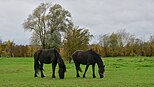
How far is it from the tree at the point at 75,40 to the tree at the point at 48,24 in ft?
59.7

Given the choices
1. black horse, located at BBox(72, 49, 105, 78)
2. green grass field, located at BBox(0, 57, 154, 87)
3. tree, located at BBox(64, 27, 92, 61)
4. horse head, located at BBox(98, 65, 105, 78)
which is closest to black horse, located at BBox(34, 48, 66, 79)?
green grass field, located at BBox(0, 57, 154, 87)

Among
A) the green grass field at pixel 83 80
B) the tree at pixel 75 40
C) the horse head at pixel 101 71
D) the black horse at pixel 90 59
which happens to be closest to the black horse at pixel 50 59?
the green grass field at pixel 83 80

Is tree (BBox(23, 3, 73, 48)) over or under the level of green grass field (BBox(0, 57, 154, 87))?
over

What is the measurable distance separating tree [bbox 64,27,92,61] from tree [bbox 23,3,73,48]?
1819 cm

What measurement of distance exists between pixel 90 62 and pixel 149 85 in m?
8.45

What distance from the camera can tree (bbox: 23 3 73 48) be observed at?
80.6 m

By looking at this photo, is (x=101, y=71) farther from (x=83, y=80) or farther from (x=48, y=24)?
(x=48, y=24)

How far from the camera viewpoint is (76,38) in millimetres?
60344

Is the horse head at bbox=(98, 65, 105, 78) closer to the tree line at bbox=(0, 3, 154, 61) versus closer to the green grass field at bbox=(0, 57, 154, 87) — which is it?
the green grass field at bbox=(0, 57, 154, 87)

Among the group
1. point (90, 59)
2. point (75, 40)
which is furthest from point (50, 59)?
point (75, 40)

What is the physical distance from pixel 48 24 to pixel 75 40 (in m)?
24.5

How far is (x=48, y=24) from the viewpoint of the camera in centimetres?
8294

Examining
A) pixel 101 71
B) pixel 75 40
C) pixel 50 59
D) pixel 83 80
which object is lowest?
pixel 83 80

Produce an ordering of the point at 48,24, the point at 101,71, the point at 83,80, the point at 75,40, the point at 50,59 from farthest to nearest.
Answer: the point at 48,24 < the point at 75,40 < the point at 50,59 < the point at 101,71 < the point at 83,80
